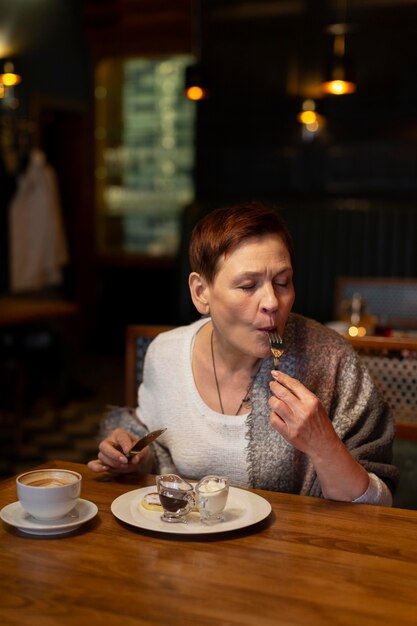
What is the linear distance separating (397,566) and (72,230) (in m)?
7.40

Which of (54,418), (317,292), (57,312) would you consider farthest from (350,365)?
(317,292)

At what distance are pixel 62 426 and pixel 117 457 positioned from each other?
12.9ft

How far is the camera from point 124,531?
1.33m

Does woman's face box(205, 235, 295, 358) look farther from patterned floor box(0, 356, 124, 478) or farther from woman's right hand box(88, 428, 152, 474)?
patterned floor box(0, 356, 124, 478)

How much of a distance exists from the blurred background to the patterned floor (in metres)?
0.03

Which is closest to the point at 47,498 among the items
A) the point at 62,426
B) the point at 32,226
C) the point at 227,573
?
the point at 227,573

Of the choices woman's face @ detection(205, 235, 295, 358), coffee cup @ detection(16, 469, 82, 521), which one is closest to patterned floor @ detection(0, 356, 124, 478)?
woman's face @ detection(205, 235, 295, 358)

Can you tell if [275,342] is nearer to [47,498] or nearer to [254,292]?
[254,292]

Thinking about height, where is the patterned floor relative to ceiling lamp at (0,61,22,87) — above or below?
below

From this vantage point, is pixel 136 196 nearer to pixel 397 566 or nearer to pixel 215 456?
pixel 215 456

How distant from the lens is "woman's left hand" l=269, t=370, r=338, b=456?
1.41 m

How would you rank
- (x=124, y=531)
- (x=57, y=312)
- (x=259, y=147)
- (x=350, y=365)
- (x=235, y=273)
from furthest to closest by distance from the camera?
(x=259, y=147) < (x=57, y=312) < (x=350, y=365) < (x=235, y=273) < (x=124, y=531)

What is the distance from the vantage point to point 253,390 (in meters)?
1.71

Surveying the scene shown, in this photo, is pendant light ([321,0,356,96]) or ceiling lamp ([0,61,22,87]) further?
ceiling lamp ([0,61,22,87])
